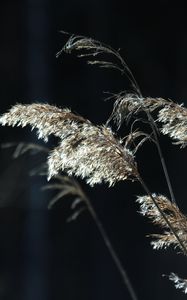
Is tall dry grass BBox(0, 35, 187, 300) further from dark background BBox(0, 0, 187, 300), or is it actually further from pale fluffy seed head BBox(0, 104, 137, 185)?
dark background BBox(0, 0, 187, 300)

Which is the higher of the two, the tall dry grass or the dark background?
the tall dry grass

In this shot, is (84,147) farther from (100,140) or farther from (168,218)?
(168,218)

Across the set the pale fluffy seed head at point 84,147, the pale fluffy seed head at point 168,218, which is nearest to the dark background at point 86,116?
the pale fluffy seed head at point 168,218

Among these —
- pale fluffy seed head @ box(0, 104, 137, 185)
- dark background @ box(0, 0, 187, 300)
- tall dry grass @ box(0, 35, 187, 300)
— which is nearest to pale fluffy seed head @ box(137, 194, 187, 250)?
tall dry grass @ box(0, 35, 187, 300)

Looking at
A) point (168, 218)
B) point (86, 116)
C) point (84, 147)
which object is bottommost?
point (86, 116)

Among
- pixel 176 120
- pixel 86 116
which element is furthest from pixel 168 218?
pixel 86 116

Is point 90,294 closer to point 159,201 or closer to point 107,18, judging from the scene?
point 107,18

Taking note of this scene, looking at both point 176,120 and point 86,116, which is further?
point 86,116

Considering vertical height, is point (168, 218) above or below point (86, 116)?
above

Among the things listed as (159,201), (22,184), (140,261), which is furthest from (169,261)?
(159,201)

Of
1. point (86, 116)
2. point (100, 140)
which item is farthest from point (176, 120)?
point (86, 116)

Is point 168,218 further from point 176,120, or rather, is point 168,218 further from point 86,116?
point 86,116
